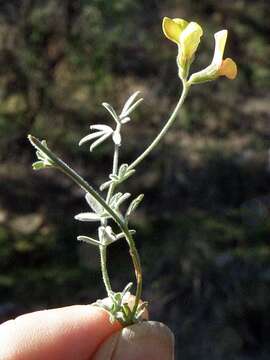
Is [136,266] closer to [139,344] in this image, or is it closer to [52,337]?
[139,344]

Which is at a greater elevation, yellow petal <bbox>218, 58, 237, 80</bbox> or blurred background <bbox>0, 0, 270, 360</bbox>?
yellow petal <bbox>218, 58, 237, 80</bbox>

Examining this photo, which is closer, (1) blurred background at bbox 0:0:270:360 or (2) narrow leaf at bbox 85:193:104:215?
(2) narrow leaf at bbox 85:193:104:215

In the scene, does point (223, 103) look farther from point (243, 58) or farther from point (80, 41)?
point (80, 41)

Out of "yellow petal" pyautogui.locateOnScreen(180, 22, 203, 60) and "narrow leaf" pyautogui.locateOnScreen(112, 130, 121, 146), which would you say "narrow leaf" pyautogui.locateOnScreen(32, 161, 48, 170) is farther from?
"yellow petal" pyautogui.locateOnScreen(180, 22, 203, 60)

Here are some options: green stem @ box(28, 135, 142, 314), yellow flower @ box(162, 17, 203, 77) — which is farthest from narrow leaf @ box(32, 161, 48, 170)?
yellow flower @ box(162, 17, 203, 77)

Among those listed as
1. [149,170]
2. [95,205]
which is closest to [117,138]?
[95,205]

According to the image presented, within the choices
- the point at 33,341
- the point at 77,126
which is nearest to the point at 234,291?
the point at 77,126
